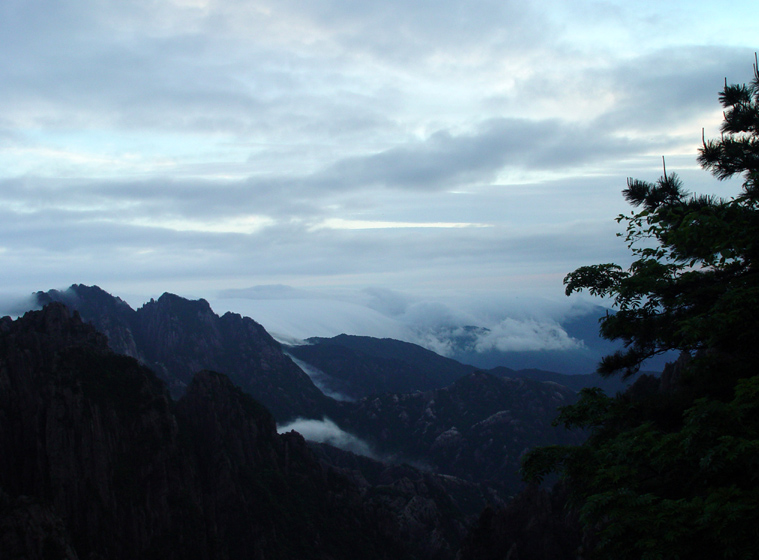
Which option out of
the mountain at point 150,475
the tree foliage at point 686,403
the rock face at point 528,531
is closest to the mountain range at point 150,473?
the mountain at point 150,475

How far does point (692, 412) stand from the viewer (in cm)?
1645

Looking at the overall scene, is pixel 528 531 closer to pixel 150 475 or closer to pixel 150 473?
pixel 150 475

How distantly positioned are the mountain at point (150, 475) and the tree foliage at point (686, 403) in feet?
294

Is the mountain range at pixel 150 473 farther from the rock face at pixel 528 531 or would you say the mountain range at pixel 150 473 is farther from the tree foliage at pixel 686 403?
the tree foliage at pixel 686 403

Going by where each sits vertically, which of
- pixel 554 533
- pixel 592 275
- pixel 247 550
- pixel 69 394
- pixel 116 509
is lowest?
pixel 247 550

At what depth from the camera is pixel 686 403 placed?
76.2 feet

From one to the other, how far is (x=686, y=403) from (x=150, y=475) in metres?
124

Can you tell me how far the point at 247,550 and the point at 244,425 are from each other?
35523 mm

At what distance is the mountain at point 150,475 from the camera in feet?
338

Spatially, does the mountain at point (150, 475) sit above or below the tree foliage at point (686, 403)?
below

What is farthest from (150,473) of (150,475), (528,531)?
(528,531)

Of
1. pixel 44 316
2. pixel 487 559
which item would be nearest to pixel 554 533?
pixel 487 559

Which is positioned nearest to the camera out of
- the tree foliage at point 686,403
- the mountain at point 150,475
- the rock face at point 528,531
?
the tree foliage at point 686,403

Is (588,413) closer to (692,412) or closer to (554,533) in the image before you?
(692,412)
